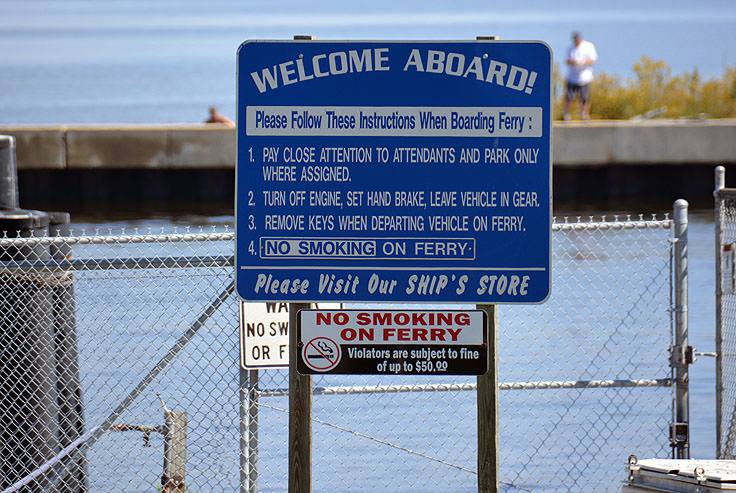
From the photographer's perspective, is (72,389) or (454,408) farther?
(454,408)

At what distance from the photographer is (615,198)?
27.5 metres

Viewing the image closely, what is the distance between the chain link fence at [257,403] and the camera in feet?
23.7

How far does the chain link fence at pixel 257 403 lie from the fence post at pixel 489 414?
1436 millimetres

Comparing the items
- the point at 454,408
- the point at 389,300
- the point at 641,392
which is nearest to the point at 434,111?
the point at 389,300

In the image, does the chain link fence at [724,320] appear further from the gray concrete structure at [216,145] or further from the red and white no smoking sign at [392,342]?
the gray concrete structure at [216,145]

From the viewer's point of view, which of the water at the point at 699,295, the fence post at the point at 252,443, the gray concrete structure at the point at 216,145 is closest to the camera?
the fence post at the point at 252,443

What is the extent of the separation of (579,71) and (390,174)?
22.5 m

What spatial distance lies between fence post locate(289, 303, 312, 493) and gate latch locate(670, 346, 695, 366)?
2.71m

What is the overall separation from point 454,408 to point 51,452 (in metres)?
4.65

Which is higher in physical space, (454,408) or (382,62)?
(382,62)

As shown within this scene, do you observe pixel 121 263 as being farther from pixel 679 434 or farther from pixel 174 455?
pixel 679 434

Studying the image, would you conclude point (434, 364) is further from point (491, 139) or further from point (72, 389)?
point (72, 389)

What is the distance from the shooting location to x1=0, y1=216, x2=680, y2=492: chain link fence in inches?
284

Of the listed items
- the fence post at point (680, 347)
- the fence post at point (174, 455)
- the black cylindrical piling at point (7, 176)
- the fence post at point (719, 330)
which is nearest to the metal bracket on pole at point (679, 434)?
the fence post at point (680, 347)
